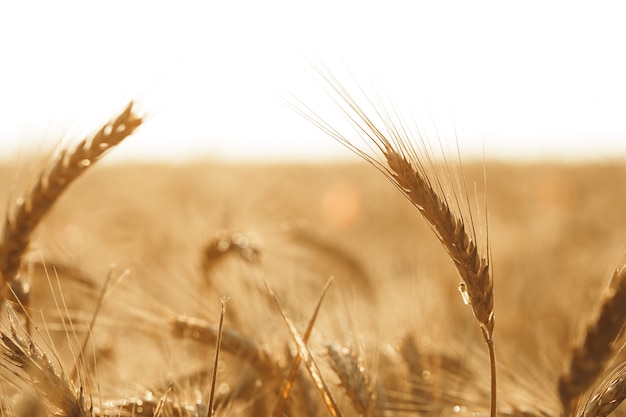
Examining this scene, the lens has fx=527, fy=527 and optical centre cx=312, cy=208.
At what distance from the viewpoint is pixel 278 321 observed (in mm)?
1684

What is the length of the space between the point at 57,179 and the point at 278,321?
0.80 metres

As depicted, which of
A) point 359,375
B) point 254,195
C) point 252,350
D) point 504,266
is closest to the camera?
point 359,375

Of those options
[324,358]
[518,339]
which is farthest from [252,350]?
[518,339]

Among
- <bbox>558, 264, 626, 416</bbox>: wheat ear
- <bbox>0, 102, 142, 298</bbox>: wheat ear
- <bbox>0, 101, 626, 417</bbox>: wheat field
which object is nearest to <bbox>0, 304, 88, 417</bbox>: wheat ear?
<bbox>0, 101, 626, 417</bbox>: wheat field

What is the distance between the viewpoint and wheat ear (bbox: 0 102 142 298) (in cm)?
116

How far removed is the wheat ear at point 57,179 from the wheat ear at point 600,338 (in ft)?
3.41

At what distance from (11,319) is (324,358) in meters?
0.63

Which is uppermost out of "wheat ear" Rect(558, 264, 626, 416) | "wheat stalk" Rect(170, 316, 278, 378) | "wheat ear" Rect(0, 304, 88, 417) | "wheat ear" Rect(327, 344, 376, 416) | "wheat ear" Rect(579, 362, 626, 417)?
"wheat ear" Rect(558, 264, 626, 416)

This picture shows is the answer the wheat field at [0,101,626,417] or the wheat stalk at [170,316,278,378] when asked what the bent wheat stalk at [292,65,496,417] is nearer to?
the wheat field at [0,101,626,417]

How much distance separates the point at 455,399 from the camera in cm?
156

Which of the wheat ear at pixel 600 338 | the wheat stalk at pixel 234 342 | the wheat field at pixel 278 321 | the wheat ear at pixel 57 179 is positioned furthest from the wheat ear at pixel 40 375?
the wheat ear at pixel 600 338

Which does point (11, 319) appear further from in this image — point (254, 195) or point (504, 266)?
point (504, 266)

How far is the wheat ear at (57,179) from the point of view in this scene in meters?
1.16

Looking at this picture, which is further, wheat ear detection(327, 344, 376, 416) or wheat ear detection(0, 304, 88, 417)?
wheat ear detection(327, 344, 376, 416)
